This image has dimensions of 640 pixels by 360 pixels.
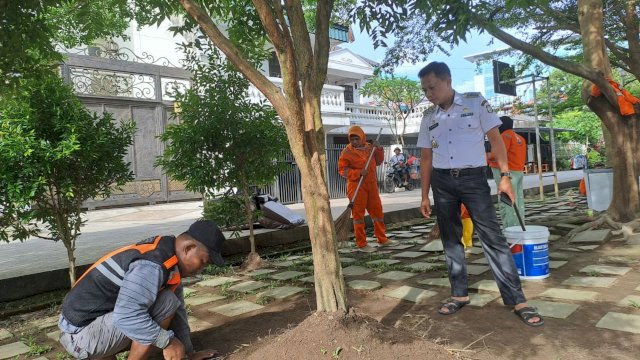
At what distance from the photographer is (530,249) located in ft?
12.7

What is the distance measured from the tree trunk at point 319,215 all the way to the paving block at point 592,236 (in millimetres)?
4262

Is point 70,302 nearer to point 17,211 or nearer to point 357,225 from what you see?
point 17,211

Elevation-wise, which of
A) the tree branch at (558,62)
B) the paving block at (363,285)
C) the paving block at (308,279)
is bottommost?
the paving block at (308,279)

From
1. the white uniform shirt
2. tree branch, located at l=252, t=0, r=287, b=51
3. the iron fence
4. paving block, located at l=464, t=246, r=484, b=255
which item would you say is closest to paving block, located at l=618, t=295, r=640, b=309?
the white uniform shirt

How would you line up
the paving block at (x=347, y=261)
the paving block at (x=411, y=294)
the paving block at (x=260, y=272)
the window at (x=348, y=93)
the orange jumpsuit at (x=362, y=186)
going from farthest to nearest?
the window at (x=348, y=93) → the orange jumpsuit at (x=362, y=186) → the paving block at (x=347, y=261) → the paving block at (x=260, y=272) → the paving block at (x=411, y=294)

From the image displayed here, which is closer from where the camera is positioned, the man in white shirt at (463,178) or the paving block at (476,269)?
the man in white shirt at (463,178)

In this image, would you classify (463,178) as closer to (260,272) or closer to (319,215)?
(319,215)

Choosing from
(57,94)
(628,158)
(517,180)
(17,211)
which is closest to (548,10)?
(628,158)

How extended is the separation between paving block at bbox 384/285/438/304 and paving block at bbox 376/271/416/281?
391 mm

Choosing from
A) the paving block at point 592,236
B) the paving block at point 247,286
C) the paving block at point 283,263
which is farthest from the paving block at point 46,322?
the paving block at point 592,236

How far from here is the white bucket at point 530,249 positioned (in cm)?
375

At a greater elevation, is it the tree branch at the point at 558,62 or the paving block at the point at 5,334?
the tree branch at the point at 558,62

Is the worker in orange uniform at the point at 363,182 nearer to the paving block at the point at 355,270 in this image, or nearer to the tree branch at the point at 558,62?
the paving block at the point at 355,270

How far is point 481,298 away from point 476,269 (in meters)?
1.03
